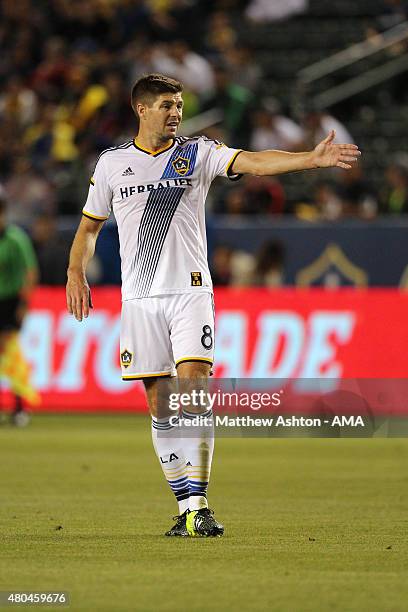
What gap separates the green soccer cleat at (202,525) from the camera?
8688 millimetres

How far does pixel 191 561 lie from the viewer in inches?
302

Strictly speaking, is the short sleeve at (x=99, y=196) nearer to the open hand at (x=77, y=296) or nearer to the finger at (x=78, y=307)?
the open hand at (x=77, y=296)

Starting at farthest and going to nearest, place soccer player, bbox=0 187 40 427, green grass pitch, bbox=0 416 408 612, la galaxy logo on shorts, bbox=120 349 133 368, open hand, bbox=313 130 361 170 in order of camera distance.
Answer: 1. soccer player, bbox=0 187 40 427
2. la galaxy logo on shorts, bbox=120 349 133 368
3. open hand, bbox=313 130 361 170
4. green grass pitch, bbox=0 416 408 612

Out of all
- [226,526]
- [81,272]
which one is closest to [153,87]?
[81,272]

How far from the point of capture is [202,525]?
8688 millimetres

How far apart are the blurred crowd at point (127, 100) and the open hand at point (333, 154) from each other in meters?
12.2

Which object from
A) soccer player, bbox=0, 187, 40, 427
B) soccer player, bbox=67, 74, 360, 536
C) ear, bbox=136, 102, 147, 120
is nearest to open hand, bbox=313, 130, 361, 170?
soccer player, bbox=67, 74, 360, 536

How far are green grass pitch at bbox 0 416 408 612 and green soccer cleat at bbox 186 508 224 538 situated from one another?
0.42 ft

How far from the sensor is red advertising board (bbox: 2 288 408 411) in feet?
62.2

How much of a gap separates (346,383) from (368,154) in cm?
711

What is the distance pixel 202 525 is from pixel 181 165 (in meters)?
2.07

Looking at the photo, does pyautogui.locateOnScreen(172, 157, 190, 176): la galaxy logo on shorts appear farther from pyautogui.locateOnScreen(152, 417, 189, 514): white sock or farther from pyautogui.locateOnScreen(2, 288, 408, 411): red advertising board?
pyautogui.locateOnScreen(2, 288, 408, 411): red advertising board

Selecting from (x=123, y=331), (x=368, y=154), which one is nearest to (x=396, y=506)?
(x=123, y=331)

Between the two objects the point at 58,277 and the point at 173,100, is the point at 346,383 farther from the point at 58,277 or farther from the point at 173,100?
the point at 173,100
